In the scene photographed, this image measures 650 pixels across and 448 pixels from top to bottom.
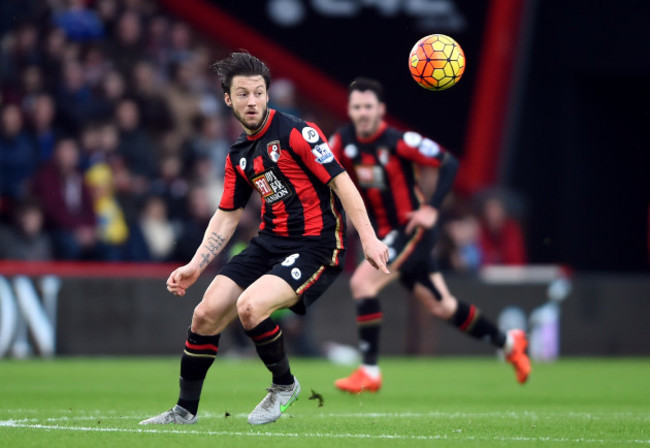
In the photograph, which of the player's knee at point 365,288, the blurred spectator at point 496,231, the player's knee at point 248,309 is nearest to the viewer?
the player's knee at point 248,309

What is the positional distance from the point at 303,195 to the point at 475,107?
1212 cm

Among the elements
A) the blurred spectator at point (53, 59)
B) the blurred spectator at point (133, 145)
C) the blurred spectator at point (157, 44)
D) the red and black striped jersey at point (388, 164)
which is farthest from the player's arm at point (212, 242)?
the blurred spectator at point (157, 44)

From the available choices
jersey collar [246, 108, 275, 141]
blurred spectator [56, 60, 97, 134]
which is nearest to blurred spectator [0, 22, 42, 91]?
blurred spectator [56, 60, 97, 134]

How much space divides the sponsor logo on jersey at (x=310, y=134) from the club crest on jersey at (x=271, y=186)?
31cm

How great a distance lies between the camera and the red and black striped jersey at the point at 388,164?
A: 10.5 m

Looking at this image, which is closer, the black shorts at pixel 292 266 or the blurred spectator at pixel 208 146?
the black shorts at pixel 292 266

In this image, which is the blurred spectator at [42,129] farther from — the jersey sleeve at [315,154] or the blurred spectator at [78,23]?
the jersey sleeve at [315,154]

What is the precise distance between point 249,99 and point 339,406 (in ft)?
9.55

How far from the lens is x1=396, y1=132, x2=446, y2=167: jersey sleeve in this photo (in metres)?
10.5

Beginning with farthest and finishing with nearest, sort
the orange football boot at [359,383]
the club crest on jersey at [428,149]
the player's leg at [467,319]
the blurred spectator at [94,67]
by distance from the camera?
the blurred spectator at [94,67] → the player's leg at [467,319] → the club crest on jersey at [428,149] → the orange football boot at [359,383]

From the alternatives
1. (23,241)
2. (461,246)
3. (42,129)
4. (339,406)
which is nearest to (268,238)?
(339,406)

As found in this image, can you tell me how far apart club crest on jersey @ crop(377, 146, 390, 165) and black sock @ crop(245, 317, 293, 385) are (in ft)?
11.2

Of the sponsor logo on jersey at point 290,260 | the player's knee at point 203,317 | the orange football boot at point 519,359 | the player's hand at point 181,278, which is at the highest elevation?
the sponsor logo on jersey at point 290,260

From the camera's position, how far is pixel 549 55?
18547mm
